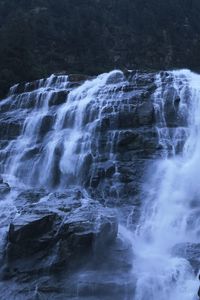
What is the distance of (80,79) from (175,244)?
18.8 m

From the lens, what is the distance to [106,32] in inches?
2328

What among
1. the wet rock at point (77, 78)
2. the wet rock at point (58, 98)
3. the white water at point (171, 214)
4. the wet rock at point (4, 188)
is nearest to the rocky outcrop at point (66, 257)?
the white water at point (171, 214)

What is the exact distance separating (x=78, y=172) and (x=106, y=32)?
36.6m

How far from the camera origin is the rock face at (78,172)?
1727 cm

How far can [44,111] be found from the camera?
31.8 metres

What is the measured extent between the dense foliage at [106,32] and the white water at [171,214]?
82.5ft

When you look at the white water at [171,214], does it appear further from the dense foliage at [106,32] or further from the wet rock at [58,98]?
the dense foliage at [106,32]

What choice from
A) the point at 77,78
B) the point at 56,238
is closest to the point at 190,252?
the point at 56,238

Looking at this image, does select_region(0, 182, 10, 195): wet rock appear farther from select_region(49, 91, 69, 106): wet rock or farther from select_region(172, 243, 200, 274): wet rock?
select_region(49, 91, 69, 106): wet rock

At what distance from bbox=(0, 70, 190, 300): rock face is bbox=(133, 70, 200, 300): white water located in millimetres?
317

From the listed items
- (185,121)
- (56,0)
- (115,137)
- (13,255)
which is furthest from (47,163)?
(56,0)

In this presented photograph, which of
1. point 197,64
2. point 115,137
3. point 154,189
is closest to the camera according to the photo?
point 154,189

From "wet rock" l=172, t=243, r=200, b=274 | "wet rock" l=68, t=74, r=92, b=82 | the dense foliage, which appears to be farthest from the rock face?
the dense foliage

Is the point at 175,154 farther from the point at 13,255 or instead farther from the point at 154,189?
the point at 13,255
